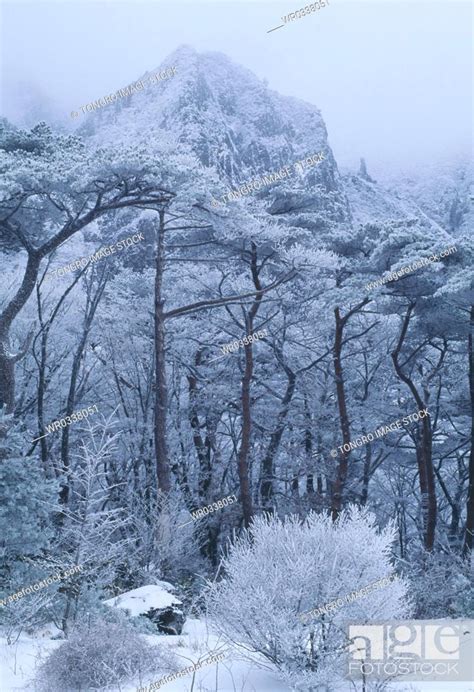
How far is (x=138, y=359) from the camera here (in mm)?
19328

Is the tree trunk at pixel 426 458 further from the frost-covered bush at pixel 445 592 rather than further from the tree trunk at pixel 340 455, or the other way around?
the frost-covered bush at pixel 445 592

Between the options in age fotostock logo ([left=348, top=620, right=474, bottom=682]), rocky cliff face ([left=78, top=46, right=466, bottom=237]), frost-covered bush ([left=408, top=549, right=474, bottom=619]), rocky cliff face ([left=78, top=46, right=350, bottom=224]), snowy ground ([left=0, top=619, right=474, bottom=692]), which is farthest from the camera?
rocky cliff face ([left=78, top=46, right=350, bottom=224])

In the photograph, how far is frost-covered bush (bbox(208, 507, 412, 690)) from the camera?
492 centimetres

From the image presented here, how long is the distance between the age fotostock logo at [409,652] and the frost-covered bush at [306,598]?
11 centimetres

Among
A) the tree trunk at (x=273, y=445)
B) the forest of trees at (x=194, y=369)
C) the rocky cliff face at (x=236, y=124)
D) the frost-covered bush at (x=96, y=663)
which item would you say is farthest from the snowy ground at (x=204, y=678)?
the rocky cliff face at (x=236, y=124)

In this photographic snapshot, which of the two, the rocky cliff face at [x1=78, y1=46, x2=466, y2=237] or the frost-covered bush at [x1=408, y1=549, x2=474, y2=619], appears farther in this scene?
the rocky cliff face at [x1=78, y1=46, x2=466, y2=237]

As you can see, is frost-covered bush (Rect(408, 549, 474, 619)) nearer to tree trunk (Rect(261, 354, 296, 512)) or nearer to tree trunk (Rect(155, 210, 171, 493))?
tree trunk (Rect(155, 210, 171, 493))

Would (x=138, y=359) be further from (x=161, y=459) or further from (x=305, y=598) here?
(x=305, y=598)

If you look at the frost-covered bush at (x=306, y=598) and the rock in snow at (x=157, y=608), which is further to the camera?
the rock in snow at (x=157, y=608)

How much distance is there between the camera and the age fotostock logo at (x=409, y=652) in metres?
4.90

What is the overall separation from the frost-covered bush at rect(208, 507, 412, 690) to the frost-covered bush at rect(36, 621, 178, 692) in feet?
2.28

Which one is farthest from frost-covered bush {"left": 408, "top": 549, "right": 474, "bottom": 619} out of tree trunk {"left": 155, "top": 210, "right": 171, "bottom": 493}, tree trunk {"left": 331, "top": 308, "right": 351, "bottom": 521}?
tree trunk {"left": 155, "top": 210, "right": 171, "bottom": 493}

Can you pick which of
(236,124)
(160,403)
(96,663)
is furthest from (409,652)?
(236,124)

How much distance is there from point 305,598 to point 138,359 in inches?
580
